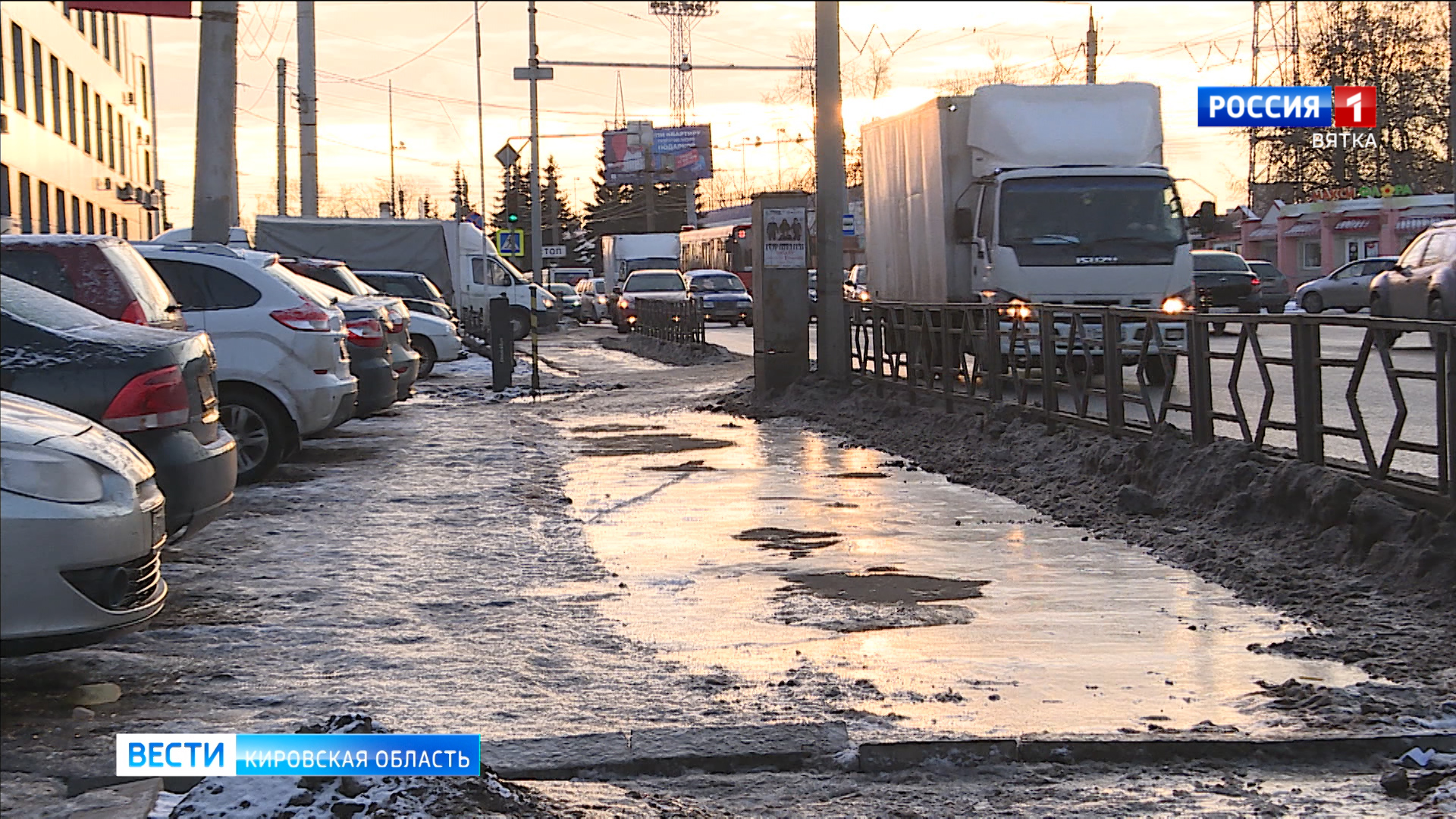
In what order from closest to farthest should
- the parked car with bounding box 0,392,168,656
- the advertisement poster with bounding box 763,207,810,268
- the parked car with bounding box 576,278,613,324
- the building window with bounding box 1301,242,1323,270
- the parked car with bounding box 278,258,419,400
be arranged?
the parked car with bounding box 0,392,168,656 < the parked car with bounding box 278,258,419,400 < the advertisement poster with bounding box 763,207,810,268 < the parked car with bounding box 576,278,613,324 < the building window with bounding box 1301,242,1323,270

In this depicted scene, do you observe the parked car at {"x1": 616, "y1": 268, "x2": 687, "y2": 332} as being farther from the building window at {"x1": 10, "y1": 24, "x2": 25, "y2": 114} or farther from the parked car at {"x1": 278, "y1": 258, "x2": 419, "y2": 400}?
the parked car at {"x1": 278, "y1": 258, "x2": 419, "y2": 400}

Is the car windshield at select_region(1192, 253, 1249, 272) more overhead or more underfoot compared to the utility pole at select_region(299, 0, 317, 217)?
more underfoot

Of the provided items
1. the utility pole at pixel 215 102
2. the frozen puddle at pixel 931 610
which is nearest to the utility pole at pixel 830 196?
the utility pole at pixel 215 102

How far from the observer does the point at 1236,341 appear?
1016 centimetres

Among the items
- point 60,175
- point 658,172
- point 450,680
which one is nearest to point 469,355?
point 60,175

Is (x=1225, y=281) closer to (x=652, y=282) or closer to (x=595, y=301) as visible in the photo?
(x=652, y=282)

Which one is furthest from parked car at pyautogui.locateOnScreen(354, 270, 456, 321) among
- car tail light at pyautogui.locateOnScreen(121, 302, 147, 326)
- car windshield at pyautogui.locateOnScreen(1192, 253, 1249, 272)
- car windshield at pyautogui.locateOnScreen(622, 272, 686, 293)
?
car tail light at pyautogui.locateOnScreen(121, 302, 147, 326)

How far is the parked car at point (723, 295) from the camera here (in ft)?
147

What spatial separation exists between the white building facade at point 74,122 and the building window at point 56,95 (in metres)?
0.04

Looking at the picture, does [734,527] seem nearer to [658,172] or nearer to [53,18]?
[53,18]

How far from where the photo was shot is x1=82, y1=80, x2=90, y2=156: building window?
2016 inches

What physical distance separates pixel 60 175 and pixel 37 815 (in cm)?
4482

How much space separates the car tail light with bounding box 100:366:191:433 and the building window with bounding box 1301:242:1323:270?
6032 centimetres

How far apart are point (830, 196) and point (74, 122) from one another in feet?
123
